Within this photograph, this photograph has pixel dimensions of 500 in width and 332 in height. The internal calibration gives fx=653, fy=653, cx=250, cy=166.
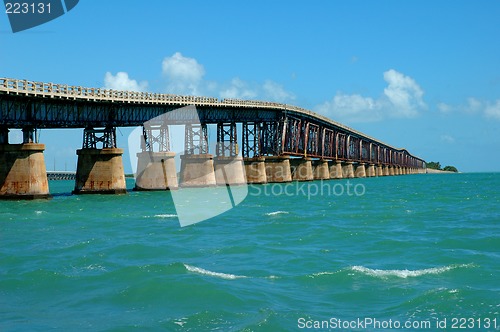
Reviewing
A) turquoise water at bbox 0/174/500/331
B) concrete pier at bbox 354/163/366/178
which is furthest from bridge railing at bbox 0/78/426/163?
concrete pier at bbox 354/163/366/178

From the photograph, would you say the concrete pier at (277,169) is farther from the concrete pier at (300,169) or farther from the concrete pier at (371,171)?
the concrete pier at (371,171)

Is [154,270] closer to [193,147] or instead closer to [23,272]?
[23,272]

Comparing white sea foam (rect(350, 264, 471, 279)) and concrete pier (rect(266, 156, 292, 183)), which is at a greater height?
concrete pier (rect(266, 156, 292, 183))

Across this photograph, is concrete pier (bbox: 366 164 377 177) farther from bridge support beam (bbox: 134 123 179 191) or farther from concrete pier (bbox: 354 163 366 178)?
bridge support beam (bbox: 134 123 179 191)

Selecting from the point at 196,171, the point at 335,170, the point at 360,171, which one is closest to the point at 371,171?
the point at 360,171

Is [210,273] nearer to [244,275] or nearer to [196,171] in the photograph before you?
[244,275]

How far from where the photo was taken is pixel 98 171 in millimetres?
67375

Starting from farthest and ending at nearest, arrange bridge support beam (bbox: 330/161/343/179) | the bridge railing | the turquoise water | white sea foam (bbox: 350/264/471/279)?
bridge support beam (bbox: 330/161/343/179), the bridge railing, white sea foam (bbox: 350/264/471/279), the turquoise water

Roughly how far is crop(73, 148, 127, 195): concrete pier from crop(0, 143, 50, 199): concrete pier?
1048 cm

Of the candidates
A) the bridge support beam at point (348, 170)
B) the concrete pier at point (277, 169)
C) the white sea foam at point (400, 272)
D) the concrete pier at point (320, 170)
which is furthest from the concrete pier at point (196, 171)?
the bridge support beam at point (348, 170)

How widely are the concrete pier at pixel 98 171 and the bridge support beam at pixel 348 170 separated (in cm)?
9769

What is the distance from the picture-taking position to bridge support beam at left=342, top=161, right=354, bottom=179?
16038 centimetres

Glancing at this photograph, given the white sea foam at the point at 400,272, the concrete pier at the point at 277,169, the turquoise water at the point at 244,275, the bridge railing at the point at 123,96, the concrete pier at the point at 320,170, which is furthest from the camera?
the concrete pier at the point at 320,170

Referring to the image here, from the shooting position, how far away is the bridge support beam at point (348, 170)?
160 m
